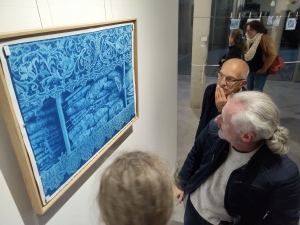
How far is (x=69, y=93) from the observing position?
1032 mm

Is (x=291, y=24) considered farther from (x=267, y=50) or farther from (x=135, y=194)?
(x=135, y=194)

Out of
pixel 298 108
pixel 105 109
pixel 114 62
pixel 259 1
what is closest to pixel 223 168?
pixel 105 109

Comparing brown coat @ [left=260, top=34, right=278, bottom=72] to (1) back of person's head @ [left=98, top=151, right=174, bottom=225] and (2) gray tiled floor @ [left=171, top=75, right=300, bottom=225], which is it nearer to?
(2) gray tiled floor @ [left=171, top=75, right=300, bottom=225]

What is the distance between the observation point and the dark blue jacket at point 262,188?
4.19 ft

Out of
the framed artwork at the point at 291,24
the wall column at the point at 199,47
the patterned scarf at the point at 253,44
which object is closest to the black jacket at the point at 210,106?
the patterned scarf at the point at 253,44

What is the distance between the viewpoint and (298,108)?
197 inches

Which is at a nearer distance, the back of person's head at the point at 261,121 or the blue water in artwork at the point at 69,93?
the blue water in artwork at the point at 69,93

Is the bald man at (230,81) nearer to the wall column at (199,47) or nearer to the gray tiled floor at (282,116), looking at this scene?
the gray tiled floor at (282,116)

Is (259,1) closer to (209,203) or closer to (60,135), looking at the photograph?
(209,203)

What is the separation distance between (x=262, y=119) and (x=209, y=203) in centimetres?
72

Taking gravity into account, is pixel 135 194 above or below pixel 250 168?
above

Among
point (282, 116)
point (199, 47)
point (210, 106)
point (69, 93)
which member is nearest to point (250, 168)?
point (210, 106)

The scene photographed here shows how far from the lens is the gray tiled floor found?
3.52 m

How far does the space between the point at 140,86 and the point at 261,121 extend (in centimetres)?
90
